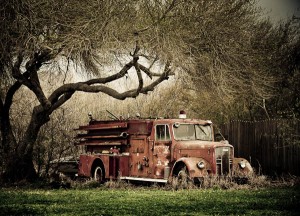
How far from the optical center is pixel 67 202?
13461mm

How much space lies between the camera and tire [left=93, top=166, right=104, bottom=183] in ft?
70.5

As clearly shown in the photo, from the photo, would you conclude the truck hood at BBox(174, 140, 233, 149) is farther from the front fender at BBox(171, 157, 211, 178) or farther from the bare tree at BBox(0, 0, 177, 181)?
the bare tree at BBox(0, 0, 177, 181)

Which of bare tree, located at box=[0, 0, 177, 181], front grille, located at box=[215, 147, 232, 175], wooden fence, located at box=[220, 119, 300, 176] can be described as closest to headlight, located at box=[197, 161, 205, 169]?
front grille, located at box=[215, 147, 232, 175]

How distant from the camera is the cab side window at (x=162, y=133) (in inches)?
760

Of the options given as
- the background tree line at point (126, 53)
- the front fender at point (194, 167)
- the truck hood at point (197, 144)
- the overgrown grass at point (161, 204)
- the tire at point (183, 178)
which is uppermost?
the background tree line at point (126, 53)

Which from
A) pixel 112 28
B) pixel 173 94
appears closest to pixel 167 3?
pixel 112 28

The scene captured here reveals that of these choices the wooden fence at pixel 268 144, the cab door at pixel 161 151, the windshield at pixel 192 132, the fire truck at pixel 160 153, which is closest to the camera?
the fire truck at pixel 160 153

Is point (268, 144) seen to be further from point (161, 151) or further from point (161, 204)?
point (161, 204)

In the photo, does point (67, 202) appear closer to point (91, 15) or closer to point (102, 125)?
point (91, 15)

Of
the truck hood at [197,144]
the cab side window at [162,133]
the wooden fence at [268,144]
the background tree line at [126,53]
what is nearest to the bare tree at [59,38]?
the background tree line at [126,53]

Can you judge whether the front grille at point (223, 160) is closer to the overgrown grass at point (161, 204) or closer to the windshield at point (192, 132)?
the windshield at point (192, 132)

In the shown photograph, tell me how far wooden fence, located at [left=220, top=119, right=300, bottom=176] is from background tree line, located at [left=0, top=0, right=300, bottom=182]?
3.63ft

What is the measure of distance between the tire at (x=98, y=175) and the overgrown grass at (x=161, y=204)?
582 centimetres

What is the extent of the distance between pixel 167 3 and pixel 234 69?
3551 mm
